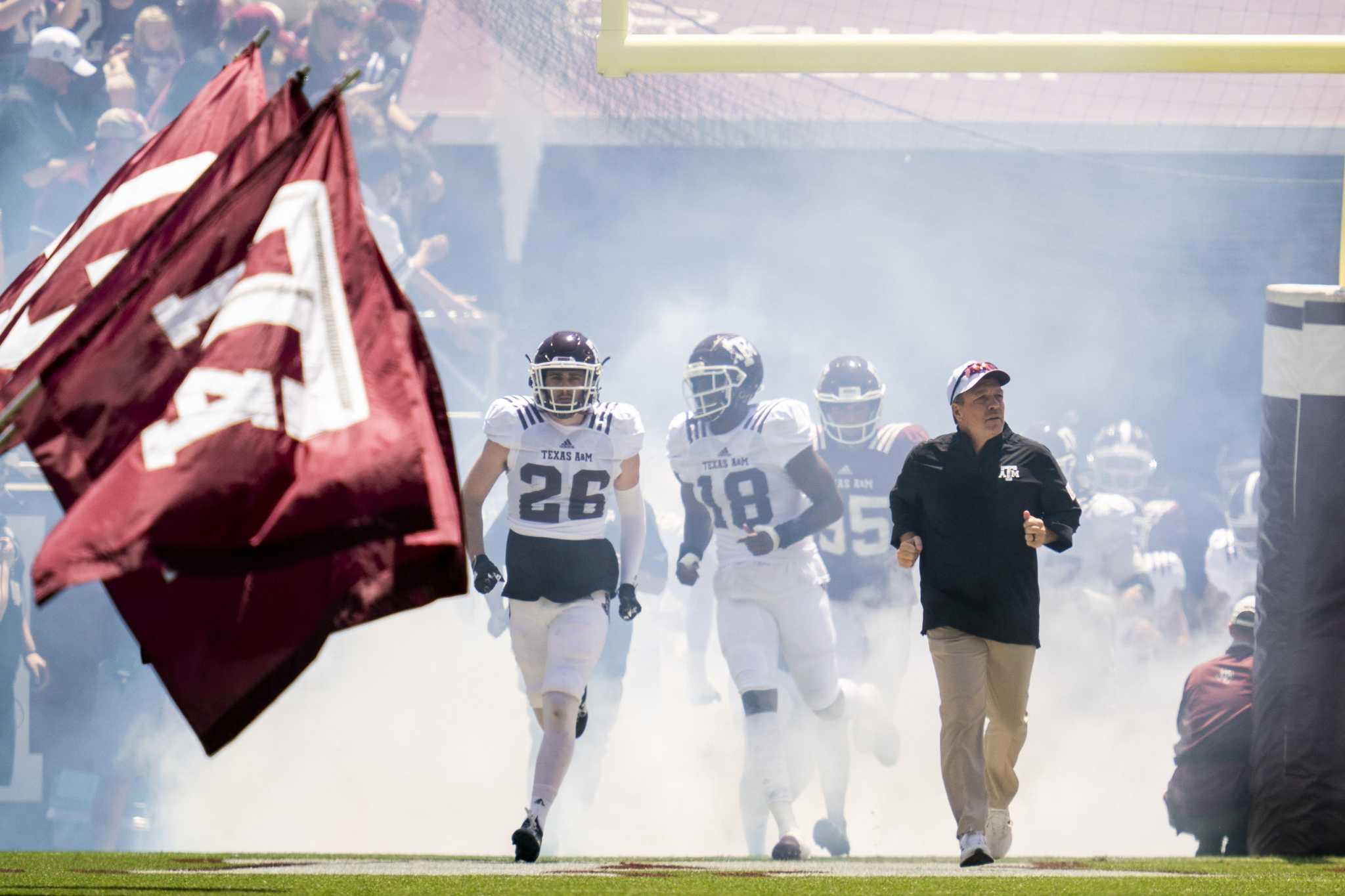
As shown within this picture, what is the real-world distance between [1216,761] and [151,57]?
6615mm

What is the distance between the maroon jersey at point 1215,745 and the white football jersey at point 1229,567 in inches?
154

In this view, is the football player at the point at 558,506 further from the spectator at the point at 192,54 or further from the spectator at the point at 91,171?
the spectator at the point at 192,54

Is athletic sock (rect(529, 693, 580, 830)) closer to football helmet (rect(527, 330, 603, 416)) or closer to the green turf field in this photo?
the green turf field

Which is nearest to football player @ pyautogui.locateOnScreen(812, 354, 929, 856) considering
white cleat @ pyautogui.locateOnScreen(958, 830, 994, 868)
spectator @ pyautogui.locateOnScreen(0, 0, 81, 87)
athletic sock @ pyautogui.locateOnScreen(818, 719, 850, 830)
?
athletic sock @ pyautogui.locateOnScreen(818, 719, 850, 830)

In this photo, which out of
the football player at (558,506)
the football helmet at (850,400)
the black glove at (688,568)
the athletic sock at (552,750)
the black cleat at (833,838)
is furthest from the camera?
the football helmet at (850,400)

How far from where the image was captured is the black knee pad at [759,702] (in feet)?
20.8

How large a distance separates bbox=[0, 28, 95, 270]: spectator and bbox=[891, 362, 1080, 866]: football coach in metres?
5.82

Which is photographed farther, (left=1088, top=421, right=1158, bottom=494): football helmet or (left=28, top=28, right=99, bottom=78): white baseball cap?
(left=1088, top=421, right=1158, bottom=494): football helmet

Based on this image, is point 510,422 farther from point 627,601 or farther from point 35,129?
point 35,129

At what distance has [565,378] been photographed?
6090 mm

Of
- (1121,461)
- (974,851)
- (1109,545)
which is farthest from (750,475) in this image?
(1121,461)

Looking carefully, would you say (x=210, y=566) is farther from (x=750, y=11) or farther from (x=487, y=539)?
(x=750, y=11)

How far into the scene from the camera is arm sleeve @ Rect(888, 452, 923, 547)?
17.7 feet

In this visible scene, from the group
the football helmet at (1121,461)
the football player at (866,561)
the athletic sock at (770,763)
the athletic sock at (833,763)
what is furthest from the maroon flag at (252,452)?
the football helmet at (1121,461)
